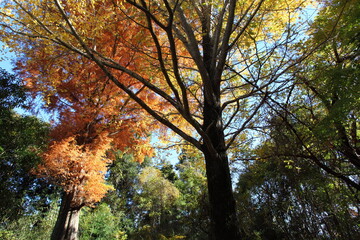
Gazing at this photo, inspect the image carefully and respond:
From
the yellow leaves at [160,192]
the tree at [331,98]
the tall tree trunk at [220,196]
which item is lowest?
the tall tree trunk at [220,196]

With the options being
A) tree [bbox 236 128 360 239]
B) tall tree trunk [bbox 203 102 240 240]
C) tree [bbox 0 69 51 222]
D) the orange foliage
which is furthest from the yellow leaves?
tall tree trunk [bbox 203 102 240 240]

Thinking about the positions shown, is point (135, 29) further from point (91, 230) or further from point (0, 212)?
point (91, 230)

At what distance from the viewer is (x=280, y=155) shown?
3238 millimetres

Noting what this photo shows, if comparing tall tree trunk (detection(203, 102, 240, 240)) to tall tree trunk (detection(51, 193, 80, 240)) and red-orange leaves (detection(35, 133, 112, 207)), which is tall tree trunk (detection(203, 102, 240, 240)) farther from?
tall tree trunk (detection(51, 193, 80, 240))

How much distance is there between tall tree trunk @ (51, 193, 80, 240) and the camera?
21.8 feet

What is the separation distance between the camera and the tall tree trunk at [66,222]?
21.8ft

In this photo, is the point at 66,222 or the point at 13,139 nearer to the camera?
the point at 13,139

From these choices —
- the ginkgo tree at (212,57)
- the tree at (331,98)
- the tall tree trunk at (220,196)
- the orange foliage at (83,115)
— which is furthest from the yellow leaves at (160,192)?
the tall tree trunk at (220,196)

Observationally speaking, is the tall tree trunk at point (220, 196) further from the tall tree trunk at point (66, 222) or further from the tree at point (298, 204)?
the tall tree trunk at point (66, 222)

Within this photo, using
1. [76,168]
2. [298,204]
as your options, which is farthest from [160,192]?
[298,204]

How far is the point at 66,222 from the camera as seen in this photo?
6.84 m

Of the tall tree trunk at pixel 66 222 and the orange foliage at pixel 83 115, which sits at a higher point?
the orange foliage at pixel 83 115

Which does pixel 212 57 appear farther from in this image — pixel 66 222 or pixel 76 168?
pixel 66 222

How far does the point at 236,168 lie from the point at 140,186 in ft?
48.5
